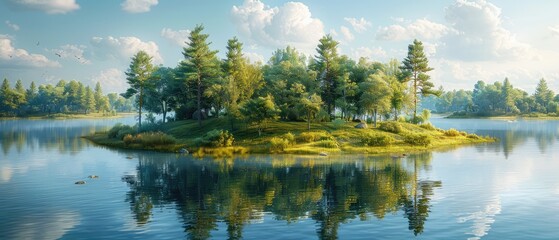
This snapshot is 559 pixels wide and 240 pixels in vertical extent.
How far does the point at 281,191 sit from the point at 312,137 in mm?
37963

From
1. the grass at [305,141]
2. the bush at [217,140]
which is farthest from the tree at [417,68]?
the bush at [217,140]

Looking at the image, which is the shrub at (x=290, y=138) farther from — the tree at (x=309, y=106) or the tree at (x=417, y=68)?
the tree at (x=417, y=68)

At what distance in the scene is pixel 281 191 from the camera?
1665 inches

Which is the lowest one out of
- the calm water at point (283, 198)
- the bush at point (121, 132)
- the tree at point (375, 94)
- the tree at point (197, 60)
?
the calm water at point (283, 198)

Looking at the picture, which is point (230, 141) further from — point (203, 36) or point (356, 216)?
point (356, 216)

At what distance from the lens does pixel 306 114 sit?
9125cm

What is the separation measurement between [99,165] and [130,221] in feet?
107

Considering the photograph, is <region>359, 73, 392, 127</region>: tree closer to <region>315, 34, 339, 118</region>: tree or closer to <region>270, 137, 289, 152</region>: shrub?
<region>315, 34, 339, 118</region>: tree

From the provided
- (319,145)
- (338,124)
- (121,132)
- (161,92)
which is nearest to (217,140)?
(319,145)

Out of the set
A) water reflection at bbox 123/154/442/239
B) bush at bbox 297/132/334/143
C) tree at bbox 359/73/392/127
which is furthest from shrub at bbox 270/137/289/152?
tree at bbox 359/73/392/127

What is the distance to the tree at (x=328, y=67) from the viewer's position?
3959 inches

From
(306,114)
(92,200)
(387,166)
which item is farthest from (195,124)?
(92,200)

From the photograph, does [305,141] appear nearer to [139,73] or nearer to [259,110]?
[259,110]

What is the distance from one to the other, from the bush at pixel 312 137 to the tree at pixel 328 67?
21.1 metres
